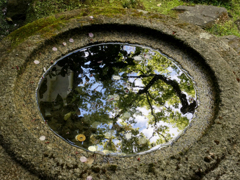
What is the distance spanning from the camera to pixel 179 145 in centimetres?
193

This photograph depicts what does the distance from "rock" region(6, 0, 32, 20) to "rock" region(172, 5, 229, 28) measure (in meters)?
3.05

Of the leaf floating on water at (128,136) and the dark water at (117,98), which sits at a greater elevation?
the dark water at (117,98)

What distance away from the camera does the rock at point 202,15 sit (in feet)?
12.3

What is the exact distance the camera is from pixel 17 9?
404 cm

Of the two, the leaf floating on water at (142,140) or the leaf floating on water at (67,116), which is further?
the leaf floating on water at (67,116)

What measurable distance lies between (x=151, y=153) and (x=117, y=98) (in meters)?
0.76

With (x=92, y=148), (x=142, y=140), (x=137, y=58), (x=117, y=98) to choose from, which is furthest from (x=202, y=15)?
(x=92, y=148)

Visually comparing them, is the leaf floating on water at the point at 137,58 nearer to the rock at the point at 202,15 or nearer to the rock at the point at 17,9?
the rock at the point at 202,15

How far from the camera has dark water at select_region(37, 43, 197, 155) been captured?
2.01 metres

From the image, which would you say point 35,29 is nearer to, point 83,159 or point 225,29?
point 83,159

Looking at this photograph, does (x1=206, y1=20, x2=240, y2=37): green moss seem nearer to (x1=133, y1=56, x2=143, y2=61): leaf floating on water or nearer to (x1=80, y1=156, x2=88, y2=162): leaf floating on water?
(x1=133, y1=56, x2=143, y2=61): leaf floating on water

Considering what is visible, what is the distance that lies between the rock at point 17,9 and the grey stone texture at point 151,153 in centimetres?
156

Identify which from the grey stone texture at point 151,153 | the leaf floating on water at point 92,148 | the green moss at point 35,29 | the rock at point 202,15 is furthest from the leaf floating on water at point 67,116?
the rock at point 202,15

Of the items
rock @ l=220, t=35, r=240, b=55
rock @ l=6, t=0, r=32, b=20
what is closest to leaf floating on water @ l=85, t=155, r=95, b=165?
rock @ l=220, t=35, r=240, b=55
